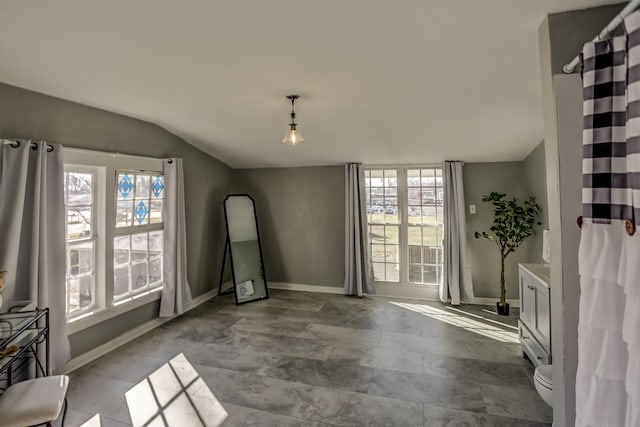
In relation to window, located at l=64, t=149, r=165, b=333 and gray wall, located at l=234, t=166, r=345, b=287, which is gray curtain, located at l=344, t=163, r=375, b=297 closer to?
gray wall, located at l=234, t=166, r=345, b=287

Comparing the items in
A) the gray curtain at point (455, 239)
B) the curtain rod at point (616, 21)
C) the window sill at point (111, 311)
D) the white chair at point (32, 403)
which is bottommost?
the white chair at point (32, 403)

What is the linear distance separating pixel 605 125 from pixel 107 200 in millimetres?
3688

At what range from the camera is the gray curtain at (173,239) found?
143 inches

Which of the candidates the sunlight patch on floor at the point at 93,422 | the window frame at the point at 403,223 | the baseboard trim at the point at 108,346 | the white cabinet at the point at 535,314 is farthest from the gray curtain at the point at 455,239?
the sunlight patch on floor at the point at 93,422

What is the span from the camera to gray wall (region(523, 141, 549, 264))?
134 inches

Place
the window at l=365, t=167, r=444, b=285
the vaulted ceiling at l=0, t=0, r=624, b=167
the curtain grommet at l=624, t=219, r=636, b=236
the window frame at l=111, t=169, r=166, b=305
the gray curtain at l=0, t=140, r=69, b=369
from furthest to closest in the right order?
the window at l=365, t=167, r=444, b=285
the window frame at l=111, t=169, r=166, b=305
the gray curtain at l=0, t=140, r=69, b=369
the vaulted ceiling at l=0, t=0, r=624, b=167
the curtain grommet at l=624, t=219, r=636, b=236

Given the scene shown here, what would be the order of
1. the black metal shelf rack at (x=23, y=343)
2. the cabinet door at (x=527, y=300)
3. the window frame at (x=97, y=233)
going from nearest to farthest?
1. the black metal shelf rack at (x=23, y=343)
2. the cabinet door at (x=527, y=300)
3. the window frame at (x=97, y=233)

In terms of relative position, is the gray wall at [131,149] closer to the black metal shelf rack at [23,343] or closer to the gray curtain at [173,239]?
the gray curtain at [173,239]

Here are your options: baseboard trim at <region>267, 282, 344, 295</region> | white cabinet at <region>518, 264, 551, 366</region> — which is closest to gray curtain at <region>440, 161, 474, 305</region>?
white cabinet at <region>518, 264, 551, 366</region>

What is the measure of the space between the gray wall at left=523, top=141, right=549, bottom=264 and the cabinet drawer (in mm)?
1175

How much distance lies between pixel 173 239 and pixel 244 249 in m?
→ 1.24

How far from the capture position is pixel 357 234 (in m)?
4.55

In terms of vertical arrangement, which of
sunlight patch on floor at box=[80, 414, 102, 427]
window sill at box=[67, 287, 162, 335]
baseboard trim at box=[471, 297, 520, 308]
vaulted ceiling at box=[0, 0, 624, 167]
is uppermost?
vaulted ceiling at box=[0, 0, 624, 167]

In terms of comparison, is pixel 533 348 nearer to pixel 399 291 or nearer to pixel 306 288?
pixel 399 291
